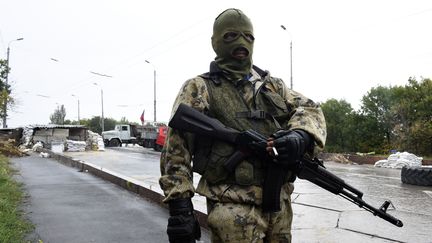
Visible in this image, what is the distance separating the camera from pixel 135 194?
25.9 feet

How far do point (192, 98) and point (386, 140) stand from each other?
2182 centimetres

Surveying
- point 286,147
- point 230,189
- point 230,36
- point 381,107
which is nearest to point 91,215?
point 230,189

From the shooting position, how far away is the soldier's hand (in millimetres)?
1973

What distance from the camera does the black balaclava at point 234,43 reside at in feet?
7.64

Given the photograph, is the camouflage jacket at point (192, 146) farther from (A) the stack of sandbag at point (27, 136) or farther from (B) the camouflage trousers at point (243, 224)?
(A) the stack of sandbag at point (27, 136)

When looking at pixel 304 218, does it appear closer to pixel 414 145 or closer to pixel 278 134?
pixel 278 134

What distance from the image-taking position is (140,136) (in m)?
31.7

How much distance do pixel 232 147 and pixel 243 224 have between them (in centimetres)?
38

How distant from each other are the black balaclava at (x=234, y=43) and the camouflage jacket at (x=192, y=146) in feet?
0.32

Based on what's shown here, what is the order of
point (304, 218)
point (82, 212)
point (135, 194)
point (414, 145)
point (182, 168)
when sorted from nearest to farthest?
point (182, 168) < point (304, 218) < point (82, 212) < point (135, 194) < point (414, 145)

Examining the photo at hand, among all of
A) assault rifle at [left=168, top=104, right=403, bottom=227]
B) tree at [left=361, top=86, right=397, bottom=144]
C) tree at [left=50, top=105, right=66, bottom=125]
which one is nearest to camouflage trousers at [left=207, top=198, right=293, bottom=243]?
assault rifle at [left=168, top=104, right=403, bottom=227]

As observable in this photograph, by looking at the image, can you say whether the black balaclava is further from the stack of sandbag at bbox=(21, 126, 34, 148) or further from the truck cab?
the truck cab

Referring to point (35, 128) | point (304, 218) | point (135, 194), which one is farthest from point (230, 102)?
point (35, 128)

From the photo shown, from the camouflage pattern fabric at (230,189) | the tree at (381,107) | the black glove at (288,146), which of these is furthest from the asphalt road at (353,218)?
the tree at (381,107)
